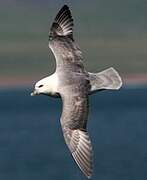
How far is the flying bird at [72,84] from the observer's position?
1346cm

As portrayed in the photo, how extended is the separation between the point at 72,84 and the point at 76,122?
61 centimetres

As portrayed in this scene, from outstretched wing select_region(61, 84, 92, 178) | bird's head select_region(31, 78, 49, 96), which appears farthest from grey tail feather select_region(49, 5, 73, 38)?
outstretched wing select_region(61, 84, 92, 178)

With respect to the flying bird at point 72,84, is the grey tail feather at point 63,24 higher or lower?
higher

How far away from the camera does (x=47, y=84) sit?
1419 centimetres

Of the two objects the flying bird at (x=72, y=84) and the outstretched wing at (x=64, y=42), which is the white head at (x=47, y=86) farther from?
the outstretched wing at (x=64, y=42)

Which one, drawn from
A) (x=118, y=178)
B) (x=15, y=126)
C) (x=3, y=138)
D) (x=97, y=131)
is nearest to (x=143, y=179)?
(x=118, y=178)

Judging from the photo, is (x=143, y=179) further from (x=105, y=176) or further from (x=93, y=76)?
(x=93, y=76)

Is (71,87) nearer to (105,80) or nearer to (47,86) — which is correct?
(47,86)

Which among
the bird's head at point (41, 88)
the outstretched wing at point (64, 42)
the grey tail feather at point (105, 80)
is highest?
the outstretched wing at point (64, 42)

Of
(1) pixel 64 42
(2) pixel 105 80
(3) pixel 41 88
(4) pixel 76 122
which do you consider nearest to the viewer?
(4) pixel 76 122

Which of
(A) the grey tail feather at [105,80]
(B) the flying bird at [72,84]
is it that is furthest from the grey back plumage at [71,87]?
(A) the grey tail feather at [105,80]

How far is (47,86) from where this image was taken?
46.5 feet

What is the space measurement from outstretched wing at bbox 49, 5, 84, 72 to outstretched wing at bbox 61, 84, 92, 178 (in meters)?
0.88

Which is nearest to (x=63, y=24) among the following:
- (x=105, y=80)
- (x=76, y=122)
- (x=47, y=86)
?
(x=105, y=80)
